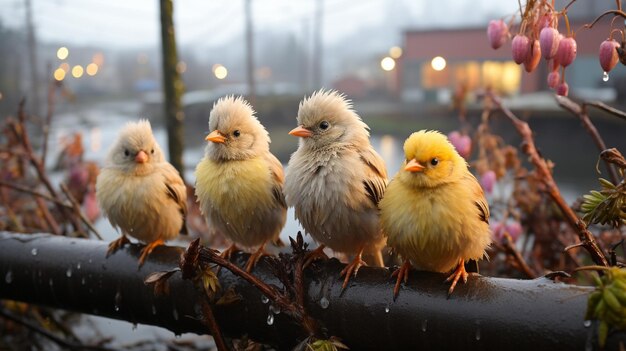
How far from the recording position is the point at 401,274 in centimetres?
96

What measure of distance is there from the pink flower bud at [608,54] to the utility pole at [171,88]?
155 cm

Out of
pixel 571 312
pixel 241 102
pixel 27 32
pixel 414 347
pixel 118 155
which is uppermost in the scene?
pixel 27 32

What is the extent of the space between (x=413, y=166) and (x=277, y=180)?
384 mm

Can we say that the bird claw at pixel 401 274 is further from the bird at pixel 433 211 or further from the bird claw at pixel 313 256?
the bird claw at pixel 313 256

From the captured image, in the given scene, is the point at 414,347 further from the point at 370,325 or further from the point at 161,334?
the point at 161,334

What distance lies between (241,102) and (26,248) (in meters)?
0.63

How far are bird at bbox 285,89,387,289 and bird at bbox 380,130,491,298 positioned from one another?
0.29 feet

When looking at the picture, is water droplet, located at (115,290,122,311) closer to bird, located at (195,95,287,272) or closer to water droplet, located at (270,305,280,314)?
bird, located at (195,95,287,272)

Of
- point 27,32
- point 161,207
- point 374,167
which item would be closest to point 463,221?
point 374,167

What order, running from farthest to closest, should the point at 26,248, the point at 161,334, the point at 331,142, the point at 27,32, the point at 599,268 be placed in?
the point at 27,32 < the point at 161,334 < the point at 26,248 < the point at 331,142 < the point at 599,268

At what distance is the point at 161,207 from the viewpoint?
1.34 m

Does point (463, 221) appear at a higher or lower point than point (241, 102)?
lower

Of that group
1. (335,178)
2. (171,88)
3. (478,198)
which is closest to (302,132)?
(335,178)

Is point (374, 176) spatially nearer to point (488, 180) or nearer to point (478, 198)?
point (478, 198)
